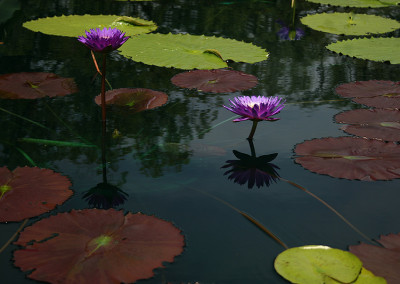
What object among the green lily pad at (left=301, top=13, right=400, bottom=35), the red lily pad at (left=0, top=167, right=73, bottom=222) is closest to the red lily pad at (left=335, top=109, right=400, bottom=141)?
the red lily pad at (left=0, top=167, right=73, bottom=222)

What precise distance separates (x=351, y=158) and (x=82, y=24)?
2.31 metres

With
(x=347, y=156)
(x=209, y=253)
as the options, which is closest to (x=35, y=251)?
(x=209, y=253)

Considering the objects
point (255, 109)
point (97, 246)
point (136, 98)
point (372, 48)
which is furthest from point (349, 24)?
point (97, 246)

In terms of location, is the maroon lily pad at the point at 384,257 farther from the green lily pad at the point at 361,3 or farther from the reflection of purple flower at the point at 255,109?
the green lily pad at the point at 361,3

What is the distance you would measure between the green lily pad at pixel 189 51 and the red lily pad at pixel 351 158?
38.9 inches

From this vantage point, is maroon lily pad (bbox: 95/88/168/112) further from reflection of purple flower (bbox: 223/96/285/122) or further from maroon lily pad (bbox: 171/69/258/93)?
reflection of purple flower (bbox: 223/96/285/122)

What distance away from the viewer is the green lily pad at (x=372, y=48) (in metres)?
3.00

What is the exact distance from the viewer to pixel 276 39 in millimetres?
3564

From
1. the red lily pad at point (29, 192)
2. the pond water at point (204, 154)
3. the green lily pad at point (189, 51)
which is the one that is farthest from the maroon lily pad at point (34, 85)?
the red lily pad at point (29, 192)

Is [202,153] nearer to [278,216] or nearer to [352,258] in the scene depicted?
[278,216]

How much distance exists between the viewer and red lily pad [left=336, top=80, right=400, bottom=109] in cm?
237

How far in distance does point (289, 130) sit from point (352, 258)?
2.99 feet

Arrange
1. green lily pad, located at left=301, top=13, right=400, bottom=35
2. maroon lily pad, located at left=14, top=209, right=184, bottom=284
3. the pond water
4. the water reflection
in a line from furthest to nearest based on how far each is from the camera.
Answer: green lily pad, located at left=301, top=13, right=400, bottom=35 < the water reflection < the pond water < maroon lily pad, located at left=14, top=209, right=184, bottom=284

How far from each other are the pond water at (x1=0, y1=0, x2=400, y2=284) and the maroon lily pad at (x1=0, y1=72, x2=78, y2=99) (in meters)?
0.05
